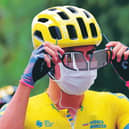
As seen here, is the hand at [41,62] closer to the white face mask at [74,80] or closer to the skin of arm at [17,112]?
the skin of arm at [17,112]

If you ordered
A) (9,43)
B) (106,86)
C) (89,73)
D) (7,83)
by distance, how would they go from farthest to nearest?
1. (9,43)
2. (7,83)
3. (106,86)
4. (89,73)

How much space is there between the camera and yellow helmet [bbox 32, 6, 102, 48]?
4.60 meters

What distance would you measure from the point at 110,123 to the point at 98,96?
0.27 meters

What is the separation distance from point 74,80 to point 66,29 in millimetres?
388

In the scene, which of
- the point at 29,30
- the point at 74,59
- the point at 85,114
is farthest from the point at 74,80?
the point at 29,30

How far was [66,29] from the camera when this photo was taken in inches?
181

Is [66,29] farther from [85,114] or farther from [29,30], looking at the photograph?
[29,30]

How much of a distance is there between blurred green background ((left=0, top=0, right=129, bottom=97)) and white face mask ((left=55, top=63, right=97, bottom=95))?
4.95 m

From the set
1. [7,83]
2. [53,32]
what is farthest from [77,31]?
[7,83]

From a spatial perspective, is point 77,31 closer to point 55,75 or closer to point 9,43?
point 55,75

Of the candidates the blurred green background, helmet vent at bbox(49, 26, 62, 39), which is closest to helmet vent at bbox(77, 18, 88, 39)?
helmet vent at bbox(49, 26, 62, 39)

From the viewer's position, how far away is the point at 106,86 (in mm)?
10227

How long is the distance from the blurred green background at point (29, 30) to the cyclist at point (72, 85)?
4822 mm

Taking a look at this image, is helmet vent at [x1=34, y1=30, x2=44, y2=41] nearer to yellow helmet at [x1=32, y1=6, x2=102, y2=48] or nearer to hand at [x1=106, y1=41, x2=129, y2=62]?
yellow helmet at [x1=32, y1=6, x2=102, y2=48]
